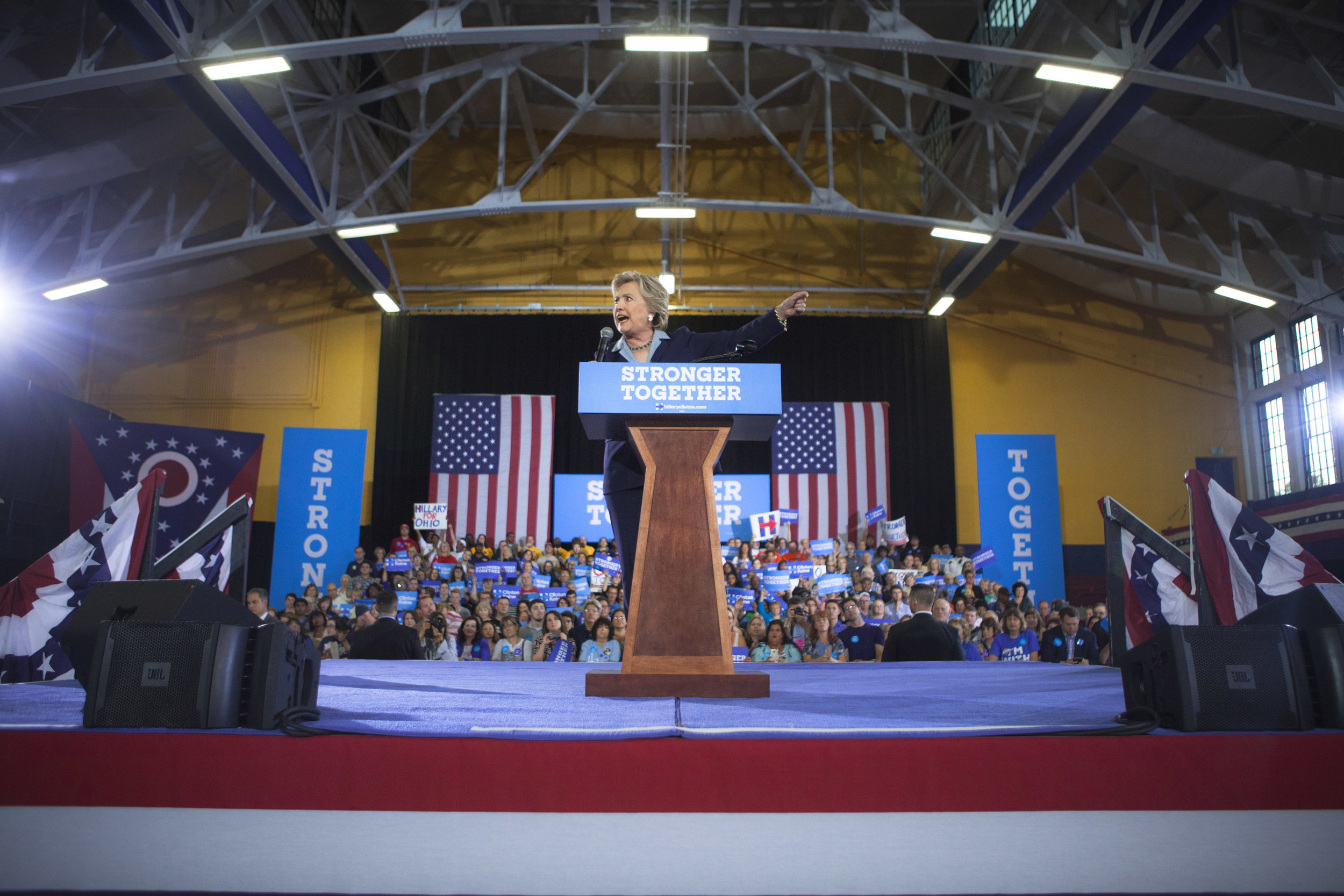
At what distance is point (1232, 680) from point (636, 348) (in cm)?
182

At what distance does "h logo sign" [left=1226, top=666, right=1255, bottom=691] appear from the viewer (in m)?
1.68

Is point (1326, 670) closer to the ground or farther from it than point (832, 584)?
closer to the ground

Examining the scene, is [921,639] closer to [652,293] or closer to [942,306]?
A: [652,293]

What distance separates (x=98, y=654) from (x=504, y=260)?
1265 centimetres

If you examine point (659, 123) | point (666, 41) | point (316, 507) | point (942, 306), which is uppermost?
point (659, 123)

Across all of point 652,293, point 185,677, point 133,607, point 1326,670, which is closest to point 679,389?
point 652,293

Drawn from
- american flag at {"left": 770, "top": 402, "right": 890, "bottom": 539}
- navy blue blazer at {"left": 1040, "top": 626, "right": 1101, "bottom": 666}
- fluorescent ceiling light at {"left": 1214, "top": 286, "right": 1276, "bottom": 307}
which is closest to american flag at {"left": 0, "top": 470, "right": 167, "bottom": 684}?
navy blue blazer at {"left": 1040, "top": 626, "right": 1101, "bottom": 666}

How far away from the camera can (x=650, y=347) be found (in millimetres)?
2740

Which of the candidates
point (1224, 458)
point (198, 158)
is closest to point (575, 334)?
point (198, 158)

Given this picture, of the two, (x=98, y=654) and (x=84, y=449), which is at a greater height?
(x=84, y=449)

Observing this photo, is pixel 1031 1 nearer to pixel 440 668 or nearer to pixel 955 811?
pixel 440 668

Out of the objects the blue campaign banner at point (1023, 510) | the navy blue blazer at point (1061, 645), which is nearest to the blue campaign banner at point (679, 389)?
the navy blue blazer at point (1061, 645)

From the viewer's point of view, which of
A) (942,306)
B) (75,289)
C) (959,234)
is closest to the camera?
(75,289)

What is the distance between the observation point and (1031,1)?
1027 cm
